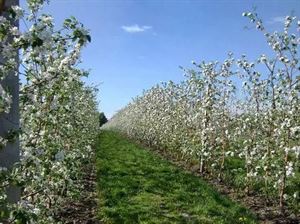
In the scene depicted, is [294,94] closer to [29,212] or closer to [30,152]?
[30,152]

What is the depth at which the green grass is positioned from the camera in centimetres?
891

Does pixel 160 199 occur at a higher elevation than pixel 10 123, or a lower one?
lower

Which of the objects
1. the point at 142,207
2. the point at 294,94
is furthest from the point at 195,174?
the point at 294,94

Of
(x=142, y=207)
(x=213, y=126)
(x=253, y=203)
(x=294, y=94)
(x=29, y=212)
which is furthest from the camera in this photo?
(x=213, y=126)

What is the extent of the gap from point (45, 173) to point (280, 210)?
243 inches

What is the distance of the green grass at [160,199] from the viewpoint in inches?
351

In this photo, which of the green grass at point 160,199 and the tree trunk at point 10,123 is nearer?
the tree trunk at point 10,123

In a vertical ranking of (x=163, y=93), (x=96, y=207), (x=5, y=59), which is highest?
(x=163, y=93)

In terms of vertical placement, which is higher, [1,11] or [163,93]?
[163,93]

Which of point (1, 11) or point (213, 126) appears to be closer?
point (1, 11)

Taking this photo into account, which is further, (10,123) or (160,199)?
(160,199)

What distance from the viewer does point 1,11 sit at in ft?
10.9

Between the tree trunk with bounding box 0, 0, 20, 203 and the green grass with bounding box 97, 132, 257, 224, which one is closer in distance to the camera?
the tree trunk with bounding box 0, 0, 20, 203

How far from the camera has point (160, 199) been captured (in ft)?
34.3
